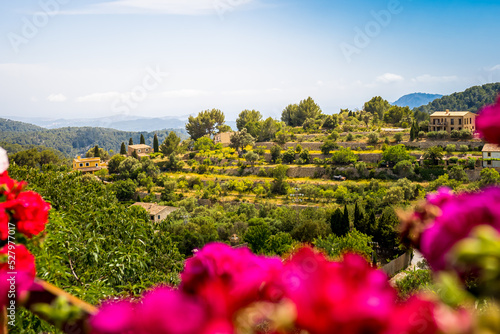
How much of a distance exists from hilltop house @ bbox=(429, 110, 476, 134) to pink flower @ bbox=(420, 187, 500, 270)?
108ft

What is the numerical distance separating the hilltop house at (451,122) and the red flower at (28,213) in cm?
3291

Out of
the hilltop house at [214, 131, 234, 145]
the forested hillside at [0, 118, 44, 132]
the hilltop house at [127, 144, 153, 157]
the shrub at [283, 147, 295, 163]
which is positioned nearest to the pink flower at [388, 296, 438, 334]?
the shrub at [283, 147, 295, 163]

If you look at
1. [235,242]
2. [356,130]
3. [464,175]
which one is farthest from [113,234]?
[356,130]

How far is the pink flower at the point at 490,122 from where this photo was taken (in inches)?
26.7

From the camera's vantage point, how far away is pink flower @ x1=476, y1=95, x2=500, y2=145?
679mm

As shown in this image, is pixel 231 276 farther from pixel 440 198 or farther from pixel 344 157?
pixel 344 157

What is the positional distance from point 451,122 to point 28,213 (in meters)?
33.6

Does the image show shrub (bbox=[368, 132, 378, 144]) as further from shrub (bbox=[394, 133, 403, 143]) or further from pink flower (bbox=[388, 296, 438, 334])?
pink flower (bbox=[388, 296, 438, 334])

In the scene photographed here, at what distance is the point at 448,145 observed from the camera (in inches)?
1113

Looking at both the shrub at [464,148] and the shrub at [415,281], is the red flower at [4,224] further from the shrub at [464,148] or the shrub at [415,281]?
the shrub at [464,148]

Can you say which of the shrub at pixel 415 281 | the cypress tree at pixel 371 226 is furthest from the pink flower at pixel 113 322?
the cypress tree at pixel 371 226

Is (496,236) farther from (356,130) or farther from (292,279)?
(356,130)

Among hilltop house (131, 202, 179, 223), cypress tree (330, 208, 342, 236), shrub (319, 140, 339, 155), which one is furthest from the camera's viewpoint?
shrub (319, 140, 339, 155)

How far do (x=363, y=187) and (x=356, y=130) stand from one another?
37.7 feet
